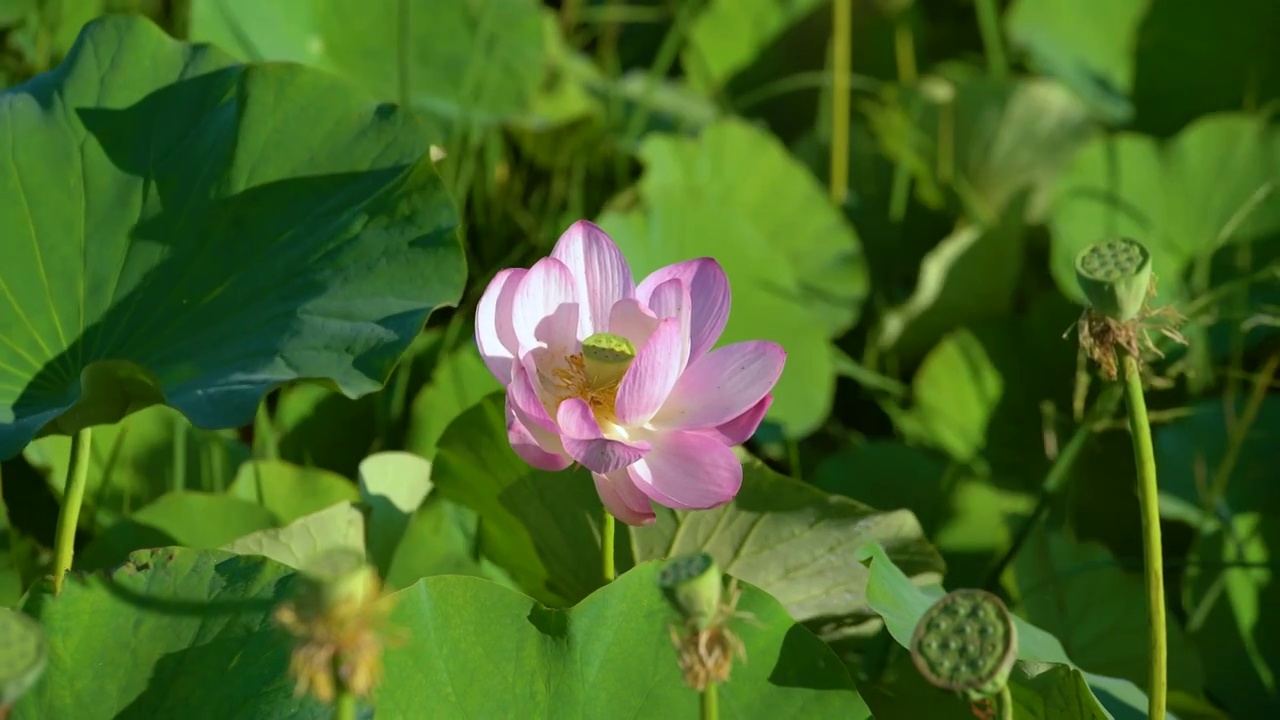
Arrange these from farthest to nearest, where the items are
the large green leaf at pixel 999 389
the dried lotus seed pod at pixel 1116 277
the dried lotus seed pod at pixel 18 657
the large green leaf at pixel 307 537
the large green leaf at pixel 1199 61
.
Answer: the large green leaf at pixel 1199 61
the large green leaf at pixel 999 389
the large green leaf at pixel 307 537
the dried lotus seed pod at pixel 1116 277
the dried lotus seed pod at pixel 18 657

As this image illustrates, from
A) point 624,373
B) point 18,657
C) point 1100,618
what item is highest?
point 18,657

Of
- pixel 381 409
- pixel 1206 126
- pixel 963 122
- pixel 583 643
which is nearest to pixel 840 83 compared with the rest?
pixel 963 122

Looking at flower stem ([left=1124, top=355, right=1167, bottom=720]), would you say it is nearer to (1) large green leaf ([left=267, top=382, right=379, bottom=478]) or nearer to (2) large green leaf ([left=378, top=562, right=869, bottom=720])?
(2) large green leaf ([left=378, top=562, right=869, bottom=720])

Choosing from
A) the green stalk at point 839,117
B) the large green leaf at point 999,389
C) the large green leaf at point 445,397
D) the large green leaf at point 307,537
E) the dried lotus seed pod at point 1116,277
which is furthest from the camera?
the green stalk at point 839,117

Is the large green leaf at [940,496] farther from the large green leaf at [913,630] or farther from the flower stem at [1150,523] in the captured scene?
the flower stem at [1150,523]

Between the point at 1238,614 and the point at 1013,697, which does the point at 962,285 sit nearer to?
the point at 1238,614

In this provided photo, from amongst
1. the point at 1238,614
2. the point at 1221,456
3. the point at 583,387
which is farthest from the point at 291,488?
the point at 1221,456

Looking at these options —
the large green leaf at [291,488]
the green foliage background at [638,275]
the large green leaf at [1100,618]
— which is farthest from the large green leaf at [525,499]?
the large green leaf at [1100,618]

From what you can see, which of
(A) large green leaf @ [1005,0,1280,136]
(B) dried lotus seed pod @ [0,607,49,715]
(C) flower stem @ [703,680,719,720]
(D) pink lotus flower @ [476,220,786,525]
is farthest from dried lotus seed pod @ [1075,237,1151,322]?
(A) large green leaf @ [1005,0,1280,136]
